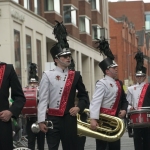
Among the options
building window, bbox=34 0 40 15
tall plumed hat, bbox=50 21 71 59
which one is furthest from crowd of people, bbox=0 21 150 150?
building window, bbox=34 0 40 15

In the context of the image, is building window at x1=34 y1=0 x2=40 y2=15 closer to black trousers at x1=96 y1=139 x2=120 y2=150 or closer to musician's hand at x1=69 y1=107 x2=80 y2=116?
black trousers at x1=96 y1=139 x2=120 y2=150

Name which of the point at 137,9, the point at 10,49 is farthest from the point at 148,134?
the point at 137,9

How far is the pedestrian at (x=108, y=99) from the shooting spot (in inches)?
462

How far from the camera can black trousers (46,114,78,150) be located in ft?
32.6

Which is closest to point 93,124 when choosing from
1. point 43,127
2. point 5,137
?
point 43,127

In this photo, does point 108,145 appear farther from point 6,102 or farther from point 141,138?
point 6,102

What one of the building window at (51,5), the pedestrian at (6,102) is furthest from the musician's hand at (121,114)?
the building window at (51,5)

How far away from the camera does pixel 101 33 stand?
6247cm

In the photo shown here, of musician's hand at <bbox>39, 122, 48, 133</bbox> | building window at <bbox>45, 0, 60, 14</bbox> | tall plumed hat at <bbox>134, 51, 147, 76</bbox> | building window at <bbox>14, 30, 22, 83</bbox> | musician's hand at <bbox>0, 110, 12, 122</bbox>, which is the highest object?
building window at <bbox>45, 0, 60, 14</bbox>

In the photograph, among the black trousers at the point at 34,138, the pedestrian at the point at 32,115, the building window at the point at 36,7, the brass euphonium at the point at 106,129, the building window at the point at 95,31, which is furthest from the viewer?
the building window at the point at 95,31

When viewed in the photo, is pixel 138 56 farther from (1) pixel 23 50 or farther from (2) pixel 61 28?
(1) pixel 23 50

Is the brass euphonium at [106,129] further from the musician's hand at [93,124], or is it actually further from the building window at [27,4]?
the building window at [27,4]

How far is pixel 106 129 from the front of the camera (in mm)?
11758

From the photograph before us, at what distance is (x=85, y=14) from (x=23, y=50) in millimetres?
21152
